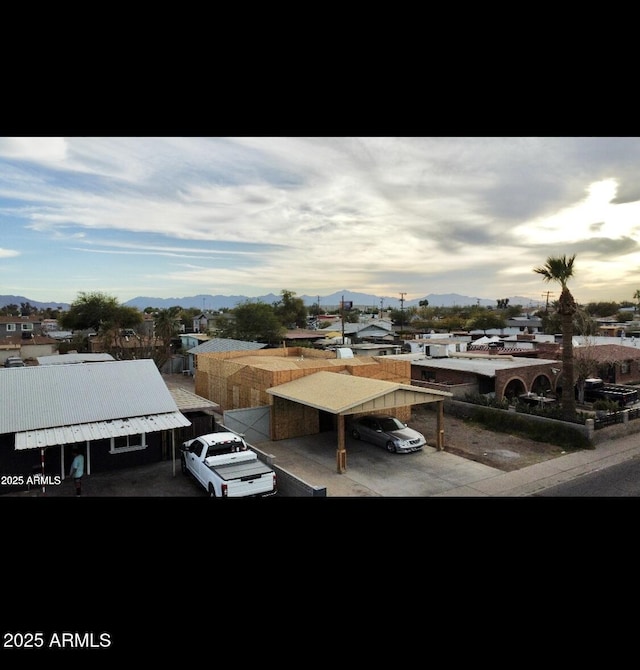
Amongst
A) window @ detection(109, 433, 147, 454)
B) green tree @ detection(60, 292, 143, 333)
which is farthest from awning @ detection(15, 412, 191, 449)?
green tree @ detection(60, 292, 143, 333)

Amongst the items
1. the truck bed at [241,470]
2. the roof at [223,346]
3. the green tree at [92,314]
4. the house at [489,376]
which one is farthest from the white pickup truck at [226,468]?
the green tree at [92,314]

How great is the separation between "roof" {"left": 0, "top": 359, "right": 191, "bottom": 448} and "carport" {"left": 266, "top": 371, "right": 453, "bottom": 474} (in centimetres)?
380

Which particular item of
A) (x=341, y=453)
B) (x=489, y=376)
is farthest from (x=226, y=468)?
(x=489, y=376)

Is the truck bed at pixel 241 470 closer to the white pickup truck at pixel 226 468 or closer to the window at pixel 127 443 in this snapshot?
the white pickup truck at pixel 226 468

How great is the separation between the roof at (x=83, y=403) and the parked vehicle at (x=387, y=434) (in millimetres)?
6076

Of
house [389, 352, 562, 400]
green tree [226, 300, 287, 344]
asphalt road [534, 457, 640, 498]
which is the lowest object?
asphalt road [534, 457, 640, 498]

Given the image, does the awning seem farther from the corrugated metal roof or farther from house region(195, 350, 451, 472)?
house region(195, 350, 451, 472)

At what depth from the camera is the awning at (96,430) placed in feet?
33.1

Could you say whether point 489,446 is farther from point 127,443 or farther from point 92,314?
point 92,314

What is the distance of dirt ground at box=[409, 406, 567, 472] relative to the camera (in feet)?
45.3

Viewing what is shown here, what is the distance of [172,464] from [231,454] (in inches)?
117

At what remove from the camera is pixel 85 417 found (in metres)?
11.3

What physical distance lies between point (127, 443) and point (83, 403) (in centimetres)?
154
